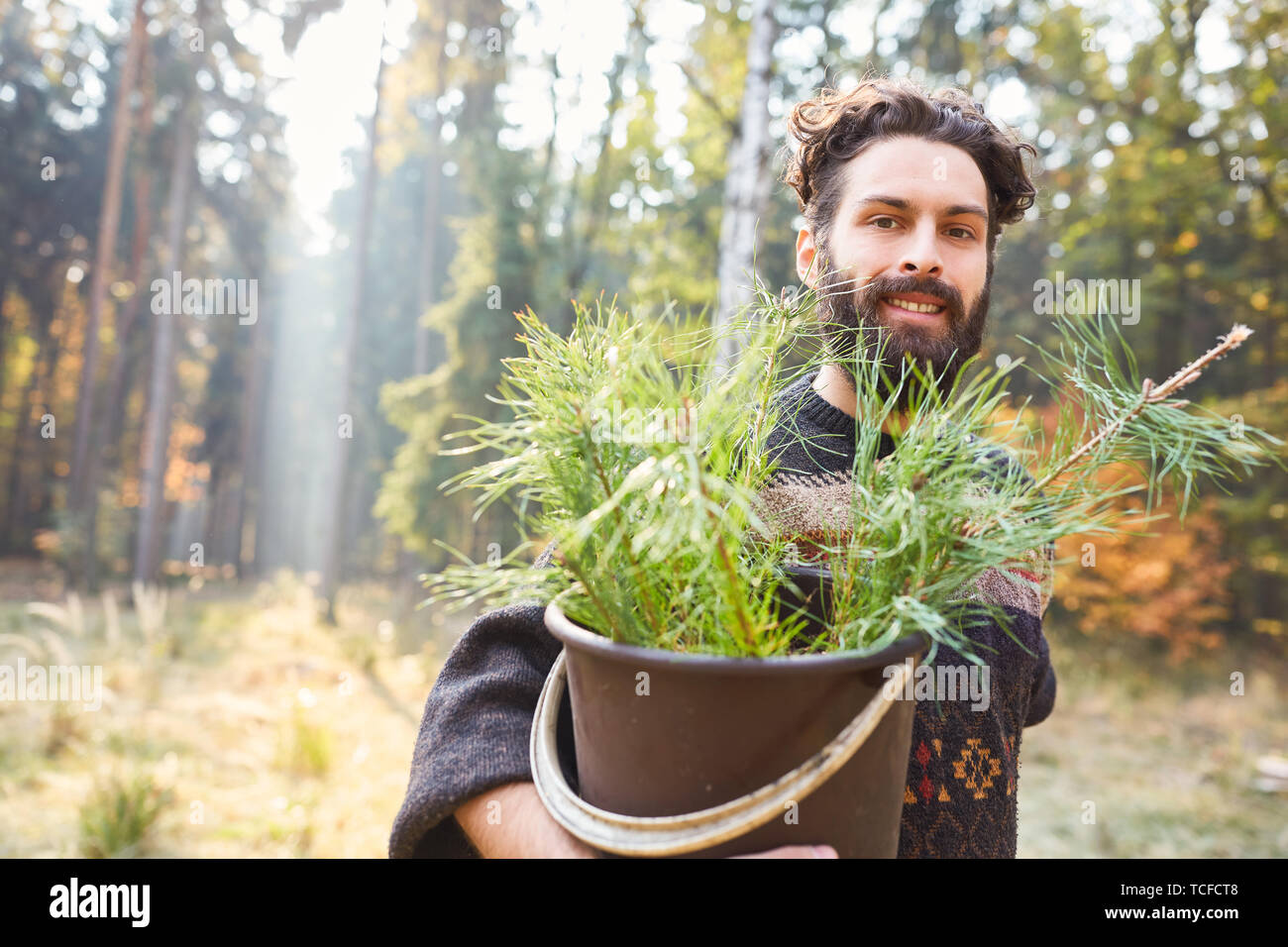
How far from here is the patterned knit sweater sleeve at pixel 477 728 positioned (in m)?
1.03

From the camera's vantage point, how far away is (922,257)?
4.62ft

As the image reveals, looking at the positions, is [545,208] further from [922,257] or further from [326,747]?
[922,257]

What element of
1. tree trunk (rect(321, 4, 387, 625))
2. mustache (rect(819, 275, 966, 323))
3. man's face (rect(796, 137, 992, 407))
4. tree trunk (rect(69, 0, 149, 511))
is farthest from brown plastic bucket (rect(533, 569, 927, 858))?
tree trunk (rect(69, 0, 149, 511))

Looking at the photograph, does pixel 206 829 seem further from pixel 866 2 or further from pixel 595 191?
pixel 866 2

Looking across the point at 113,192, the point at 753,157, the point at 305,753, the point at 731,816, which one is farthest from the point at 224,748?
the point at 113,192

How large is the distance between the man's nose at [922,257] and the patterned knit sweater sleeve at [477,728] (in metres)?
0.85

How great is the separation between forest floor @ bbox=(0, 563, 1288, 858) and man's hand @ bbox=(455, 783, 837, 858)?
14.3 feet

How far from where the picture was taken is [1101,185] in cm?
1180

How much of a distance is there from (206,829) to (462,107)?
48.5 feet

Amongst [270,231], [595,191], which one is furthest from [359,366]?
[595,191]

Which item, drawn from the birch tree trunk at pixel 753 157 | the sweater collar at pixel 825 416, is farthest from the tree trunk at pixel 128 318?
the sweater collar at pixel 825 416

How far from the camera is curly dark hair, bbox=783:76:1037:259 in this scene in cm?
167

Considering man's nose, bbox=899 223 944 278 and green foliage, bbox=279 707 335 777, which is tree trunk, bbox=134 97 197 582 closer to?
green foliage, bbox=279 707 335 777

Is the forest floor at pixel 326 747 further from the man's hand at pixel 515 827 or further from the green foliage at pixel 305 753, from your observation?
the man's hand at pixel 515 827
